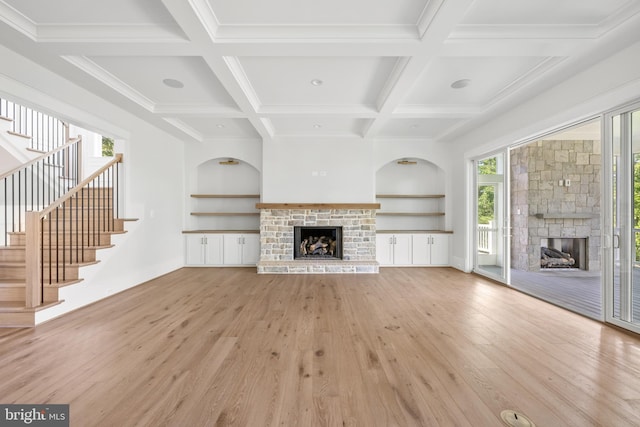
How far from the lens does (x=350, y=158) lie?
5.65m

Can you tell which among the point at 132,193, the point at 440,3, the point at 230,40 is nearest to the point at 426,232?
the point at 440,3

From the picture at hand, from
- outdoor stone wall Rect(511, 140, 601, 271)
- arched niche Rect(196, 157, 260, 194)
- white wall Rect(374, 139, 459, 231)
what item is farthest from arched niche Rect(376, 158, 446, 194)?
arched niche Rect(196, 157, 260, 194)

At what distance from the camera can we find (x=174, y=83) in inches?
133

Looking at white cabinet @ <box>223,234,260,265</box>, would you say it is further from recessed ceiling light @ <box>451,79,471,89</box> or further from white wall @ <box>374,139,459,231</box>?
recessed ceiling light @ <box>451,79,471,89</box>

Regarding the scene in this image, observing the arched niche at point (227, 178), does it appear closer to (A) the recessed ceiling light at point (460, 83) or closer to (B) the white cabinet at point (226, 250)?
(B) the white cabinet at point (226, 250)

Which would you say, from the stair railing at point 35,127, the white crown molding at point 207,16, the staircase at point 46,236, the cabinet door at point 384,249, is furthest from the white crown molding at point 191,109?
the cabinet door at point 384,249

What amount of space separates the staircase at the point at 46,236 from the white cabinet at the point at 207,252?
1767 mm

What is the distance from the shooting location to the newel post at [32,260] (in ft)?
9.02

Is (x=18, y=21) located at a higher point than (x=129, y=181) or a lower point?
higher

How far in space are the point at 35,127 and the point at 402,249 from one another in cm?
749

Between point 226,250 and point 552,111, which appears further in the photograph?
point 226,250

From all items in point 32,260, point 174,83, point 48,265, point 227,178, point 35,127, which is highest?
point 174,83

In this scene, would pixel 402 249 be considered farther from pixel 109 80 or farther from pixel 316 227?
pixel 109 80

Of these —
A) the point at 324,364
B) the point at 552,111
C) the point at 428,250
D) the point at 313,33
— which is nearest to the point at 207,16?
the point at 313,33
